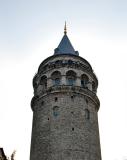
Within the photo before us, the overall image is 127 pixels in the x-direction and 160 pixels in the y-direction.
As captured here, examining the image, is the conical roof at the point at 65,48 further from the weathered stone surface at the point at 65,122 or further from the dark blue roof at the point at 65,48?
the weathered stone surface at the point at 65,122

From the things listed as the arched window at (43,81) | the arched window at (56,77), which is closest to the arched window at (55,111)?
the arched window at (56,77)

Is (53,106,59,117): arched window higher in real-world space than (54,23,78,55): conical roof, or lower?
lower

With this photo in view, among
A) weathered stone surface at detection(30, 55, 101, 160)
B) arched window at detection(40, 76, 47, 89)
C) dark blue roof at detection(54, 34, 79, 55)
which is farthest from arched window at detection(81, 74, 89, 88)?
arched window at detection(40, 76, 47, 89)

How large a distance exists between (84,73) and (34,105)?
5574mm

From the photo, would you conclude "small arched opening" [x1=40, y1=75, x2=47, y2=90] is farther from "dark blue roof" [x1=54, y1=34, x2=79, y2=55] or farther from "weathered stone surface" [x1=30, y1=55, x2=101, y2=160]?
"dark blue roof" [x1=54, y1=34, x2=79, y2=55]

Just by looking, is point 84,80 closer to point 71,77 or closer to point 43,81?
point 71,77

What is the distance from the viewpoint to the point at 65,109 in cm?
3039

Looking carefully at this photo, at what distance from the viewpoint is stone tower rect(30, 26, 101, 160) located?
28.7m

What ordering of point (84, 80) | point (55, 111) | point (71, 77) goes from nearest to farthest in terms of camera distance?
point (55, 111)
point (71, 77)
point (84, 80)

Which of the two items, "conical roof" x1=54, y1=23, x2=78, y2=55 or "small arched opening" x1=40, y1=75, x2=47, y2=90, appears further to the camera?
"conical roof" x1=54, y1=23, x2=78, y2=55

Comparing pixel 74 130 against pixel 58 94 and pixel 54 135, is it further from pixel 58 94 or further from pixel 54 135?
pixel 58 94

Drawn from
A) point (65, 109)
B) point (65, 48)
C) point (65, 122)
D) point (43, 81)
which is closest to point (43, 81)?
point (43, 81)

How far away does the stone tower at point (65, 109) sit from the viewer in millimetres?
28656

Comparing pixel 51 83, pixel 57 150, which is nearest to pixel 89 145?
pixel 57 150
